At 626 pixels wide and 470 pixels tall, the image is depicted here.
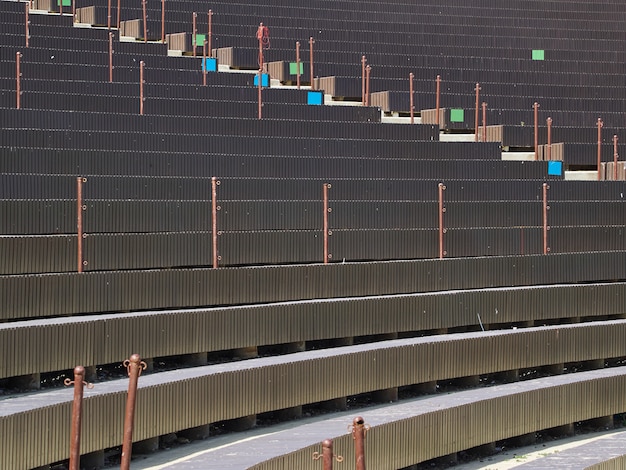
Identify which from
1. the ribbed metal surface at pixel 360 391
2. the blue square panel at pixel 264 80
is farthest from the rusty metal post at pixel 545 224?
the blue square panel at pixel 264 80

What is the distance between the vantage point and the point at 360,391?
10.6m

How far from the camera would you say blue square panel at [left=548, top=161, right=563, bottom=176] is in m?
15.2

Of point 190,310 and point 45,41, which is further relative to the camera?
point 45,41

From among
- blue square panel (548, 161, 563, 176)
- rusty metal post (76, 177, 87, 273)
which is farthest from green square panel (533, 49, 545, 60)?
rusty metal post (76, 177, 87, 273)

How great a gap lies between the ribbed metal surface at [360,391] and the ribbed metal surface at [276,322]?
233mm

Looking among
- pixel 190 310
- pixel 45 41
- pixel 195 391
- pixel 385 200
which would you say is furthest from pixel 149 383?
pixel 45 41

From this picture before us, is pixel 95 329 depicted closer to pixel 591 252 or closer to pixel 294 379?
pixel 294 379

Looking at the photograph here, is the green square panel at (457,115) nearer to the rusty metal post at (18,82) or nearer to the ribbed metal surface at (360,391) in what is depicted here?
the ribbed metal surface at (360,391)

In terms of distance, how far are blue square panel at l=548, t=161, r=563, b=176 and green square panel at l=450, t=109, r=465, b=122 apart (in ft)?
5.51

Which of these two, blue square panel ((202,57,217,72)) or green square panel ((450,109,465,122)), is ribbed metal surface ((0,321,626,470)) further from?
blue square panel ((202,57,217,72))

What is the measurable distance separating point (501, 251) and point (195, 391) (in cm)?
484

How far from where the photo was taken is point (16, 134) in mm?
11758

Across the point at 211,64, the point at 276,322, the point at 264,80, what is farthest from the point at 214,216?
the point at 211,64

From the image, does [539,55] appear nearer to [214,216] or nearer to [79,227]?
[214,216]
